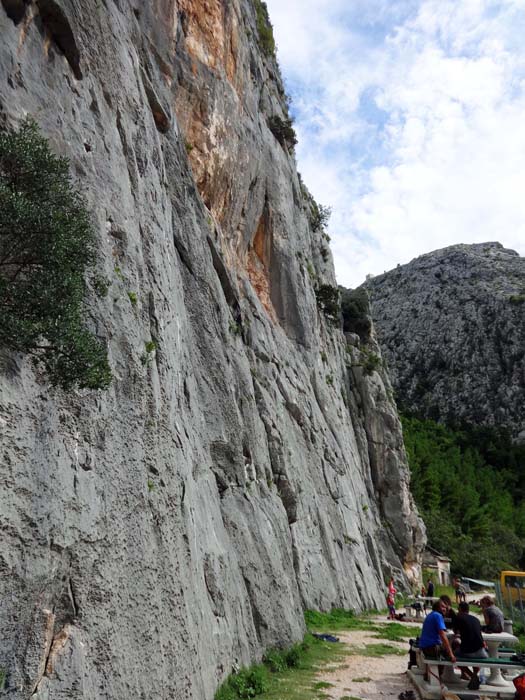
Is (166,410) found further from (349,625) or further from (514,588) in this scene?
(514,588)

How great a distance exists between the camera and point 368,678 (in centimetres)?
1178

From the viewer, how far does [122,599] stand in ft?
24.0

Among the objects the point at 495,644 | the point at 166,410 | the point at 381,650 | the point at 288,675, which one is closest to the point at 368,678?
the point at 288,675

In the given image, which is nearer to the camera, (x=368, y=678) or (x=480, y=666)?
(x=480, y=666)

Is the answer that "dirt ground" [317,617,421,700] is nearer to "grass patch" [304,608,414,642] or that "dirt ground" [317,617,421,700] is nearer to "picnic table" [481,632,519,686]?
"picnic table" [481,632,519,686]

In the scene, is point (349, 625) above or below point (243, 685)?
below

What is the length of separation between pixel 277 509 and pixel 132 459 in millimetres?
9281

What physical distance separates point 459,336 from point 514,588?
253ft

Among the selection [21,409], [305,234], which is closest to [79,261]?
[21,409]

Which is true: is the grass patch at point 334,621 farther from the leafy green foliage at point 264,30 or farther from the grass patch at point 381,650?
the leafy green foliage at point 264,30

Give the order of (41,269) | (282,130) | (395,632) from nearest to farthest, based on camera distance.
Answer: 1. (41,269)
2. (395,632)
3. (282,130)

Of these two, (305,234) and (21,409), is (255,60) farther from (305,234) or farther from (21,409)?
(21,409)

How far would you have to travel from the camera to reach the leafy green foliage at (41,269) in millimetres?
6871

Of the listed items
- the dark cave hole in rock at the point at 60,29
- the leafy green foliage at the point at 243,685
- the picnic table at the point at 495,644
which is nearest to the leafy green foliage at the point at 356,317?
the picnic table at the point at 495,644
